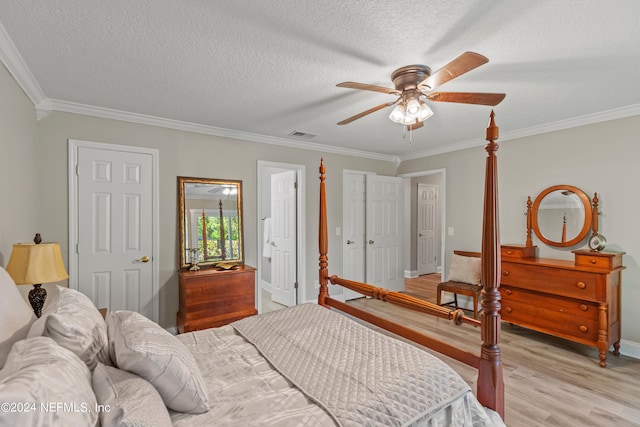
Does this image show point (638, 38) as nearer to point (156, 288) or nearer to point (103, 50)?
point (103, 50)

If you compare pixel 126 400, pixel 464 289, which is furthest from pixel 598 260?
pixel 126 400

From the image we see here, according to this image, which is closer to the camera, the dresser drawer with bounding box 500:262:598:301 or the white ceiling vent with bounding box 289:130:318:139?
the dresser drawer with bounding box 500:262:598:301

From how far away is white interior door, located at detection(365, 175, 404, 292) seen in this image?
16.8 ft

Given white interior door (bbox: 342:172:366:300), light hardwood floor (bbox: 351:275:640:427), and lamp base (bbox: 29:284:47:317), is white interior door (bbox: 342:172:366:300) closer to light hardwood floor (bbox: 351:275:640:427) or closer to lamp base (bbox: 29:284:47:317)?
light hardwood floor (bbox: 351:275:640:427)

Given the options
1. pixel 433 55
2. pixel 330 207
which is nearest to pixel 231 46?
pixel 433 55

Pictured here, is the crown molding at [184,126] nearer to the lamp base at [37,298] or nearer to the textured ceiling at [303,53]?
the textured ceiling at [303,53]

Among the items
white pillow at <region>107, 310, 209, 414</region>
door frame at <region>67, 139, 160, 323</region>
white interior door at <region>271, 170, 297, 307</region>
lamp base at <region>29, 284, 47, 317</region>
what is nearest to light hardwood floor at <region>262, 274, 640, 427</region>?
white interior door at <region>271, 170, 297, 307</region>

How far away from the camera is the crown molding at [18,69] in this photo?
1.85 m

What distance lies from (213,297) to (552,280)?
11.6 ft

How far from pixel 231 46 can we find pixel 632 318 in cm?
436

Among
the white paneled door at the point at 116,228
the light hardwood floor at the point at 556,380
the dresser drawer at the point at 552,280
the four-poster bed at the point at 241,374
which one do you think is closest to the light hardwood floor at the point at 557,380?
the light hardwood floor at the point at 556,380

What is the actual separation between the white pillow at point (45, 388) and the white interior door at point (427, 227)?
6.56 metres

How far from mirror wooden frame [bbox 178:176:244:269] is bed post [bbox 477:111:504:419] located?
296cm

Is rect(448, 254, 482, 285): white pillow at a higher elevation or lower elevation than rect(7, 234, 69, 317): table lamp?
lower
